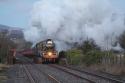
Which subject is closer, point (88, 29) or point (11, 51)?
point (88, 29)

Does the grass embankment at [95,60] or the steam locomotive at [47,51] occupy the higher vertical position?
the steam locomotive at [47,51]

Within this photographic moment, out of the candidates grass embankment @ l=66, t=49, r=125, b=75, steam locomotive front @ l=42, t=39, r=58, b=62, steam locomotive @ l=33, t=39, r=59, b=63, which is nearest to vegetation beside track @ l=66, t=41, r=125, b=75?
grass embankment @ l=66, t=49, r=125, b=75

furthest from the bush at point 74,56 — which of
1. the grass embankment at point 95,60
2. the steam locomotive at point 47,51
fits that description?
the steam locomotive at point 47,51

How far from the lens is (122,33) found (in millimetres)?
52281

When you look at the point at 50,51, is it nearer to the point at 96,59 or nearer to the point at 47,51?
the point at 47,51

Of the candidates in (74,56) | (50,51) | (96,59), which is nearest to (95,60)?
(96,59)

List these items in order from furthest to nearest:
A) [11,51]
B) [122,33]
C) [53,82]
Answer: [11,51]
[122,33]
[53,82]

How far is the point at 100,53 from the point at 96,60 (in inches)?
42.1

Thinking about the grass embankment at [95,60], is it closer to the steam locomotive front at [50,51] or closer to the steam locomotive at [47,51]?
the steam locomotive front at [50,51]

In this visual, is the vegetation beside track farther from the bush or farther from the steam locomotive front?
the steam locomotive front

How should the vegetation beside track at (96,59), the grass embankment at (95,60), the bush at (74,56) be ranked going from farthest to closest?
the bush at (74,56)
the vegetation beside track at (96,59)
the grass embankment at (95,60)

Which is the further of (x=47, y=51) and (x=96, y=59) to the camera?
(x=47, y=51)

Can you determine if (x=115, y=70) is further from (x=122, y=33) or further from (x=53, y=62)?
(x=53, y=62)

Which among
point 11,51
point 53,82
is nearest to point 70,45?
point 11,51
